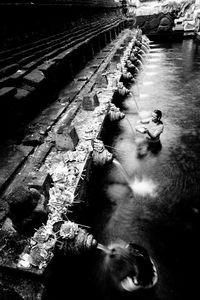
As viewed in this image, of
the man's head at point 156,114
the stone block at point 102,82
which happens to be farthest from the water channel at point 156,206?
the stone block at point 102,82

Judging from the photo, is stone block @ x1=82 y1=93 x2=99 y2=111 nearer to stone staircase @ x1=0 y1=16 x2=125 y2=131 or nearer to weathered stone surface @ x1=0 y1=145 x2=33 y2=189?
stone staircase @ x1=0 y1=16 x2=125 y2=131

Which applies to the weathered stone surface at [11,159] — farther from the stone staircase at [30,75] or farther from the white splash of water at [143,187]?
the white splash of water at [143,187]

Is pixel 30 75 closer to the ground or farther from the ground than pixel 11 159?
farther from the ground

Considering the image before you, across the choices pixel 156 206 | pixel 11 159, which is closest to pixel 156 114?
pixel 156 206

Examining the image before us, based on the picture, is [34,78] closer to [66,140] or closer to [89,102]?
[89,102]

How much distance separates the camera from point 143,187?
523cm

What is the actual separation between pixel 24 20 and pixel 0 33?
69.7 inches

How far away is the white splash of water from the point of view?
5047 millimetres

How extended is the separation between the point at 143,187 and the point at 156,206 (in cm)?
68

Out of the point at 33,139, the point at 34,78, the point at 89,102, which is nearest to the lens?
the point at 33,139

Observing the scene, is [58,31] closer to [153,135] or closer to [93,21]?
[153,135]

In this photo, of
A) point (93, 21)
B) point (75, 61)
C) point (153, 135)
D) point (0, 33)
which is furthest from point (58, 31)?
point (93, 21)

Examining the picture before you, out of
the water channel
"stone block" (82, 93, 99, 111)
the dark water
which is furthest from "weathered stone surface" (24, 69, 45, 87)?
the dark water

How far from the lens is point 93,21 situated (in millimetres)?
19969
